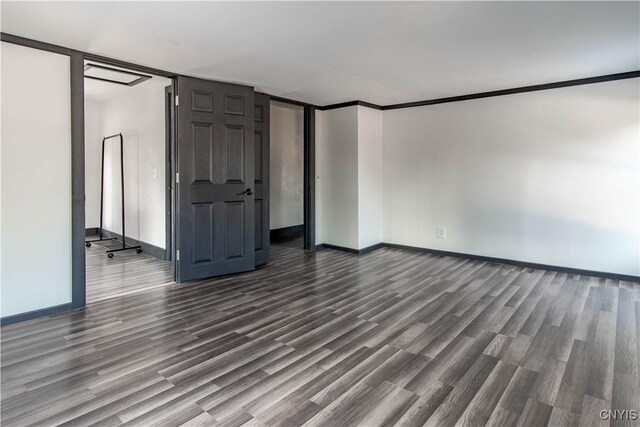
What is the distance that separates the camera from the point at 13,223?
2988mm

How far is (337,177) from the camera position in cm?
588

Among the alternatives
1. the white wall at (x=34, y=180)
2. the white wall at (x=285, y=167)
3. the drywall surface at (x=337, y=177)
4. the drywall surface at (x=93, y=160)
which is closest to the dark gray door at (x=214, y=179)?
the white wall at (x=34, y=180)

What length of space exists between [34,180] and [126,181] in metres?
3.07

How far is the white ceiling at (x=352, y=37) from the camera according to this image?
8.17ft

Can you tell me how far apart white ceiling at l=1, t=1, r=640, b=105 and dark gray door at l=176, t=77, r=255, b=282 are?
301 mm

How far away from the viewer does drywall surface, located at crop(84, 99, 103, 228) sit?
6.80 metres

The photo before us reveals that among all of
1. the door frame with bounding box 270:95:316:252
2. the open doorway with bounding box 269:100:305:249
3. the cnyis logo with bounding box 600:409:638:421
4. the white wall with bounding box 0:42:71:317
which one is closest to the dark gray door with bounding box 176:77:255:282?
the white wall with bounding box 0:42:71:317

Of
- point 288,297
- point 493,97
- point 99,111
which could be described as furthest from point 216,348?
point 99,111

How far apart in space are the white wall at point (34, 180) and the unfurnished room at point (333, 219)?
0.02 m

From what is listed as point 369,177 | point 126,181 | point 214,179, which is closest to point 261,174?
point 214,179

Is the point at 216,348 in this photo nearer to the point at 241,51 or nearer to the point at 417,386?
the point at 417,386

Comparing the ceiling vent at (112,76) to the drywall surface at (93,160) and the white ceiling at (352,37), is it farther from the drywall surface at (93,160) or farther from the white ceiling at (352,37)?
the drywall surface at (93,160)

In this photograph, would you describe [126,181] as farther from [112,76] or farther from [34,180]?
[34,180]

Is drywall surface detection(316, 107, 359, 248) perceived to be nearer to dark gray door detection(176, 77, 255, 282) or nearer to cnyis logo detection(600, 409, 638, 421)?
dark gray door detection(176, 77, 255, 282)
